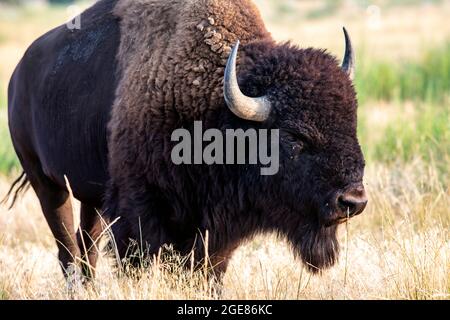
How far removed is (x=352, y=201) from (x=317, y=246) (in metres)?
0.60

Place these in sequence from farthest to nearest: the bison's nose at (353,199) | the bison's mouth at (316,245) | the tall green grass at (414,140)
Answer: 1. the tall green grass at (414,140)
2. the bison's mouth at (316,245)
3. the bison's nose at (353,199)

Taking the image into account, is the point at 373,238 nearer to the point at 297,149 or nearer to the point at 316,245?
the point at 316,245

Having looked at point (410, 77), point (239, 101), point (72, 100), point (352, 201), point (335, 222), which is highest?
point (410, 77)

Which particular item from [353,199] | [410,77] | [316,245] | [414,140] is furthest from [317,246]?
[410,77]

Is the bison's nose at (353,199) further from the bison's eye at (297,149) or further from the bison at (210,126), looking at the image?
the bison's eye at (297,149)

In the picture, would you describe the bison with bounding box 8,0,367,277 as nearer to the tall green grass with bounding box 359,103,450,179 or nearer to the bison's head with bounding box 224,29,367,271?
the bison's head with bounding box 224,29,367,271

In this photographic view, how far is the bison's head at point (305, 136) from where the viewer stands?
16.9 feet

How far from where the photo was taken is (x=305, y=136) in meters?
5.23

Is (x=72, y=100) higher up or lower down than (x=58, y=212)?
higher up

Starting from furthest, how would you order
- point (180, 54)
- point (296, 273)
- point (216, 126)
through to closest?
point (296, 273)
point (180, 54)
point (216, 126)

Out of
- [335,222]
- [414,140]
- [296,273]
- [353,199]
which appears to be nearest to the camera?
[353,199]

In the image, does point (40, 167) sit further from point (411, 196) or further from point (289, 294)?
point (411, 196)

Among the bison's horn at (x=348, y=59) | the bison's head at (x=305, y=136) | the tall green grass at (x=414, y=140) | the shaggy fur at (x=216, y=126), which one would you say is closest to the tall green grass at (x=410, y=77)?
the tall green grass at (x=414, y=140)

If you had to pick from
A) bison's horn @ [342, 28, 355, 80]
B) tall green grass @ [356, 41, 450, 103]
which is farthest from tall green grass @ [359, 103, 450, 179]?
bison's horn @ [342, 28, 355, 80]
